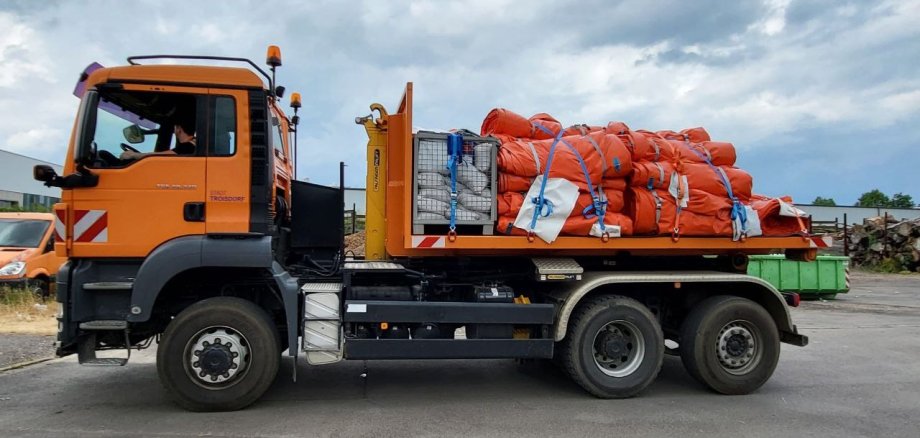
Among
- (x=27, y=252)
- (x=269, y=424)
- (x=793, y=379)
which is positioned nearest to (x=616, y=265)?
(x=793, y=379)

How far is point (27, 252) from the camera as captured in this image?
33.8 feet

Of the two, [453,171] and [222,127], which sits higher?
[222,127]

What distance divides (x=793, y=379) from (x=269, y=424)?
5628 millimetres

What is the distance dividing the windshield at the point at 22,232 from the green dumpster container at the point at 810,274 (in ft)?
51.4

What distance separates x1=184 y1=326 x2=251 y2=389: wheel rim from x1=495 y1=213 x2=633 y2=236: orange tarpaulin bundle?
8.21ft

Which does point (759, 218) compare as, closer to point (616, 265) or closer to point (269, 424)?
point (616, 265)

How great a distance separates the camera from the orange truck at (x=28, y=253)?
32.8ft

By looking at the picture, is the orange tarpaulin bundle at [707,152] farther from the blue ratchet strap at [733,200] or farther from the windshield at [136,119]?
the windshield at [136,119]

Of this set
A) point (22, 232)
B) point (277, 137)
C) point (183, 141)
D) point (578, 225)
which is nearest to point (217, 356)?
point (183, 141)

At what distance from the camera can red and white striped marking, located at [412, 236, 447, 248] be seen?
17.5ft

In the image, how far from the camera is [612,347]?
18.8 ft

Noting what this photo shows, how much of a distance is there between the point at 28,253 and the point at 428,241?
8779mm

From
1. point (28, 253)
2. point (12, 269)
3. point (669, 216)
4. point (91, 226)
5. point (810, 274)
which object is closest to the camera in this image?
point (91, 226)

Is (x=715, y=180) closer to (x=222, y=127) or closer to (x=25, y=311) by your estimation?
A: (x=222, y=127)
